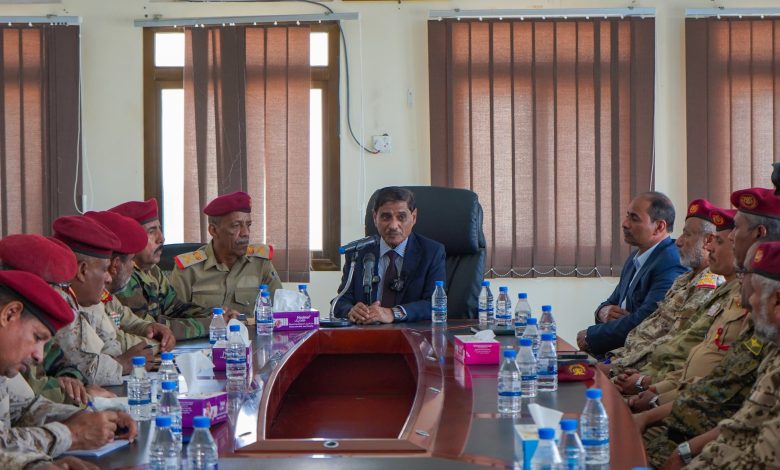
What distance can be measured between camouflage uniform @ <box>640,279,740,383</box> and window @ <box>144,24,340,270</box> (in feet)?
9.17

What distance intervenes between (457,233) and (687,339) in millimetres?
1410

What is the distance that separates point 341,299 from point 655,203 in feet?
5.28

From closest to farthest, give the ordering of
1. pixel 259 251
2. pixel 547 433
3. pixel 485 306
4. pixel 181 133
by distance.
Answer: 1. pixel 547 433
2. pixel 485 306
3. pixel 259 251
4. pixel 181 133

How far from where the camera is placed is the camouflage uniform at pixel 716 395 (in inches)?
105

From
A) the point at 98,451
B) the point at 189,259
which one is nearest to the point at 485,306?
the point at 189,259

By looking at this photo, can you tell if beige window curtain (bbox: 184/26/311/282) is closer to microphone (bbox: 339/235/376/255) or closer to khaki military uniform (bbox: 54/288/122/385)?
microphone (bbox: 339/235/376/255)

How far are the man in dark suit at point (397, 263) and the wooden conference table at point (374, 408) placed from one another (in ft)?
0.86

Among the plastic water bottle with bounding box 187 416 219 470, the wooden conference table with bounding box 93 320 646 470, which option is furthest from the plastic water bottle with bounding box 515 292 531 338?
the plastic water bottle with bounding box 187 416 219 470

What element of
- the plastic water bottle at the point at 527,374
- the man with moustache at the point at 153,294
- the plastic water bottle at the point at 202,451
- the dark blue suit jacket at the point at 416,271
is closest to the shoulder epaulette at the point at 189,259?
the man with moustache at the point at 153,294

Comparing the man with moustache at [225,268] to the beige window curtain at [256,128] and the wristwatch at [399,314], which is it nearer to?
the wristwatch at [399,314]

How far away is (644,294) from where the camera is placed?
429 centimetres

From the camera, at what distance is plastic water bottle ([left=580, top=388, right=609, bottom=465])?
6.07ft

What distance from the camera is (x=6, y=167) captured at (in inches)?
234

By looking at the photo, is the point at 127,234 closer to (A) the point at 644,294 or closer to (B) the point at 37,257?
(B) the point at 37,257
